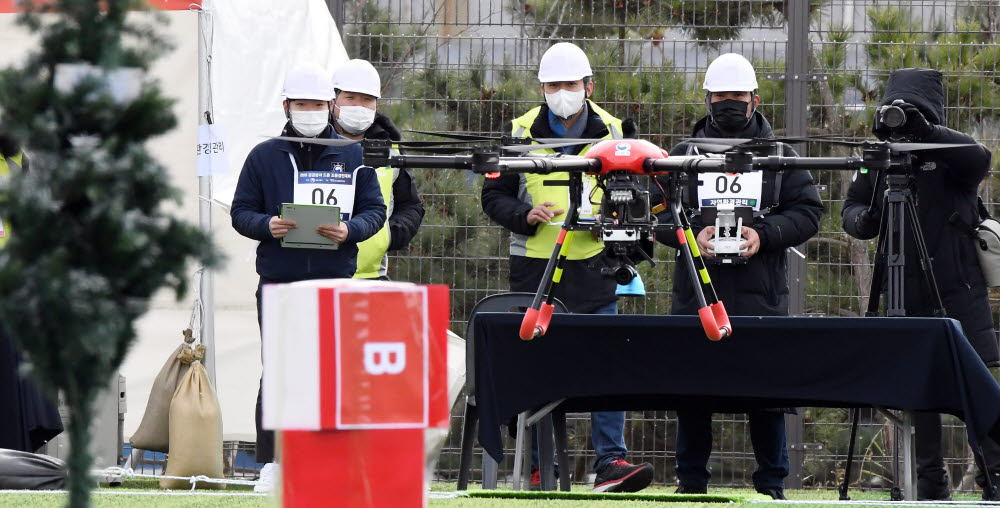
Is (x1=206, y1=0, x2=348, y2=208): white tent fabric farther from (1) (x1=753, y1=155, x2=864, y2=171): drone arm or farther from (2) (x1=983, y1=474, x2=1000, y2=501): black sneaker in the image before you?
(2) (x1=983, y1=474, x2=1000, y2=501): black sneaker

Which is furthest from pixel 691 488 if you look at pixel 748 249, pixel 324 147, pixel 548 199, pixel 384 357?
pixel 384 357

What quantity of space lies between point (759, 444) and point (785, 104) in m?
2.48

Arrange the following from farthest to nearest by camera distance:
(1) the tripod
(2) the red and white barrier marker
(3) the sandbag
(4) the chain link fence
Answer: (4) the chain link fence
(1) the tripod
(3) the sandbag
(2) the red and white barrier marker

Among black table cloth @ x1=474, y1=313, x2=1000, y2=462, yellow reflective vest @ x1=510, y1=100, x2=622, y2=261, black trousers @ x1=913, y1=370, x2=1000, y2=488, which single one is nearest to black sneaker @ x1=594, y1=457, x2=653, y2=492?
black table cloth @ x1=474, y1=313, x2=1000, y2=462

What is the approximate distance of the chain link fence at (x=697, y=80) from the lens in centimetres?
783

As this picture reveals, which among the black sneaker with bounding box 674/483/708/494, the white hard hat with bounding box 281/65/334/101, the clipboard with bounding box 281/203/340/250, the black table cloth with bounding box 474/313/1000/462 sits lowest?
the black sneaker with bounding box 674/483/708/494

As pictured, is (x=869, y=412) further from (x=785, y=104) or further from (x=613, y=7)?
(x=613, y=7)

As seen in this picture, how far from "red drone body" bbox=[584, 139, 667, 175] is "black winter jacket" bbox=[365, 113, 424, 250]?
2.21 m

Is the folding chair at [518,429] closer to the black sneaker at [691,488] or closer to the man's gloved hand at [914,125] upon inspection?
the black sneaker at [691,488]

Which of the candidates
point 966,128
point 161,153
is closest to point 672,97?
point 966,128

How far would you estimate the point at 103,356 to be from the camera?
2.12m

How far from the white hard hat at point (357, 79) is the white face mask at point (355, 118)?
86 mm

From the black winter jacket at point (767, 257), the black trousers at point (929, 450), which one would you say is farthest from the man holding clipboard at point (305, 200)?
the black trousers at point (929, 450)

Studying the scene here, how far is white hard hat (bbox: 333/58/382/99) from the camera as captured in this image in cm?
687
